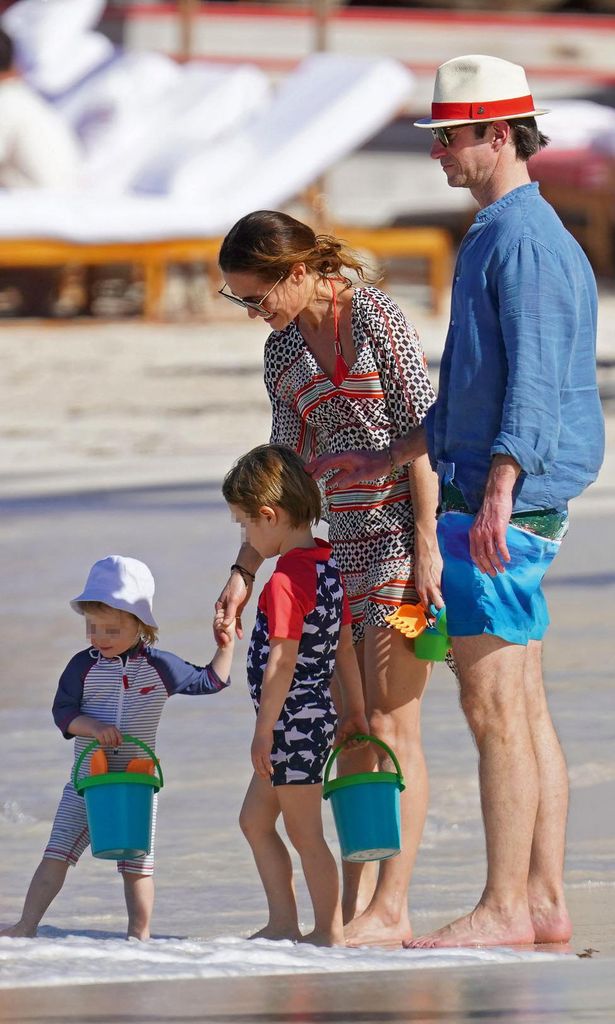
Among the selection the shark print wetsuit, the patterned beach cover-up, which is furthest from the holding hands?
the patterned beach cover-up

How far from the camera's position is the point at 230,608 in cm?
410

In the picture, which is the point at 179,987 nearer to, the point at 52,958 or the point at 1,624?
the point at 52,958

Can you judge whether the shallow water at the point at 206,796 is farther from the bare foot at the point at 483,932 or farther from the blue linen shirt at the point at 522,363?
the blue linen shirt at the point at 522,363

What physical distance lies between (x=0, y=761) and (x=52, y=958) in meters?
1.90

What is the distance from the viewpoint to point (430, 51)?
23.5 meters

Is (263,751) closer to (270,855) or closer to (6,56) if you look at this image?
(270,855)

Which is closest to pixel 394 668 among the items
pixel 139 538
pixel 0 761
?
pixel 0 761

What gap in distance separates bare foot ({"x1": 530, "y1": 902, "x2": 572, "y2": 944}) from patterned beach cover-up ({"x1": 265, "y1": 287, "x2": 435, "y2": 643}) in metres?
0.66

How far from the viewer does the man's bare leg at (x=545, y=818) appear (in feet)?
13.0

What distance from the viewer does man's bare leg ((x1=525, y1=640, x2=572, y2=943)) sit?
3971 mm

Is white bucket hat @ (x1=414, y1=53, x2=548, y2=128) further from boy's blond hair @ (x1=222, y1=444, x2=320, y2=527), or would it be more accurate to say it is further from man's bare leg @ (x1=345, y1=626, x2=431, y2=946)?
man's bare leg @ (x1=345, y1=626, x2=431, y2=946)

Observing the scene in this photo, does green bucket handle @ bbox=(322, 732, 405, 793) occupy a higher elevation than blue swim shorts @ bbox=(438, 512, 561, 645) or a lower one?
lower

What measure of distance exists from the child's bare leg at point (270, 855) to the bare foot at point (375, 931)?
126 millimetres

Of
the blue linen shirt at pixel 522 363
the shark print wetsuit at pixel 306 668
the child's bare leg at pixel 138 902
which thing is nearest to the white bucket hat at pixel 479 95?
the blue linen shirt at pixel 522 363
